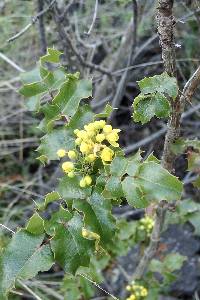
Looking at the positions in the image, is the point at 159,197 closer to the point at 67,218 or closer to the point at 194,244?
the point at 67,218

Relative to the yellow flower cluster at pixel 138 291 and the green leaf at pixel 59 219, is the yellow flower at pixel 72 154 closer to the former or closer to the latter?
the green leaf at pixel 59 219

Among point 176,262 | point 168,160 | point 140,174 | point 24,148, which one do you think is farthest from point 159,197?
point 24,148

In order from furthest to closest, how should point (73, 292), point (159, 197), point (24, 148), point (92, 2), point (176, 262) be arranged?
point (24, 148) → point (92, 2) → point (176, 262) → point (73, 292) → point (159, 197)

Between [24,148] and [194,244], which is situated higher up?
[24,148]

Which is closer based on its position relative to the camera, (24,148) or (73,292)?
(73,292)

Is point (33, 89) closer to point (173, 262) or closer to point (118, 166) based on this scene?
point (118, 166)

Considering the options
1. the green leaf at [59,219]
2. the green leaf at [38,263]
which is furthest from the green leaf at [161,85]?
the green leaf at [38,263]
